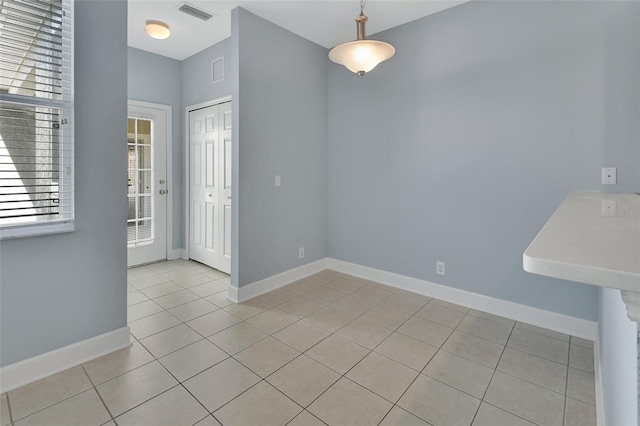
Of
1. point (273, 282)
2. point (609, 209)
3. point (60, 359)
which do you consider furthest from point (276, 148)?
point (609, 209)

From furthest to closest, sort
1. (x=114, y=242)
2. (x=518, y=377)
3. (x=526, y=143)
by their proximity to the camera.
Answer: (x=526, y=143) < (x=114, y=242) < (x=518, y=377)

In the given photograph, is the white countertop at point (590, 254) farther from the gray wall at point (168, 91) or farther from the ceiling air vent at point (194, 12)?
the gray wall at point (168, 91)

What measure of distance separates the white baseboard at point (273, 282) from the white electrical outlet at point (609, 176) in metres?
2.80

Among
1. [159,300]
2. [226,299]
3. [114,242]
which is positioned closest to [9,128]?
[114,242]

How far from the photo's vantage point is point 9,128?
177cm

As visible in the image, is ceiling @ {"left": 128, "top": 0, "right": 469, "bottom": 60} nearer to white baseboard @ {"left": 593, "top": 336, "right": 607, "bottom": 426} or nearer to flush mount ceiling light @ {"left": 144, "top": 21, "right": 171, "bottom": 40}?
flush mount ceiling light @ {"left": 144, "top": 21, "right": 171, "bottom": 40}

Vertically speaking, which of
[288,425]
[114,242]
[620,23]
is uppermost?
[620,23]


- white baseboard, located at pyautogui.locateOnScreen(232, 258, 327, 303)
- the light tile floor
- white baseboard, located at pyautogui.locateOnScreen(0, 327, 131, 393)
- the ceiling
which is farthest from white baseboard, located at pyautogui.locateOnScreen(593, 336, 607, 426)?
the ceiling

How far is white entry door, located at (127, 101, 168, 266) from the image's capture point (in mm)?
4008

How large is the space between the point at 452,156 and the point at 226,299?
256 cm

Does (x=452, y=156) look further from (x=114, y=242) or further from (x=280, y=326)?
(x=114, y=242)

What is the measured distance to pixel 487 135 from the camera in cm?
275

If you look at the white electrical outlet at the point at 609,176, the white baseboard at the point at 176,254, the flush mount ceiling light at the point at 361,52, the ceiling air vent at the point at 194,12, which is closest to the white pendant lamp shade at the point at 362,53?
the flush mount ceiling light at the point at 361,52

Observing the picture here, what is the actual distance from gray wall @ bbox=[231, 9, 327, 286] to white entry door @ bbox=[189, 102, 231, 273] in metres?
0.70
